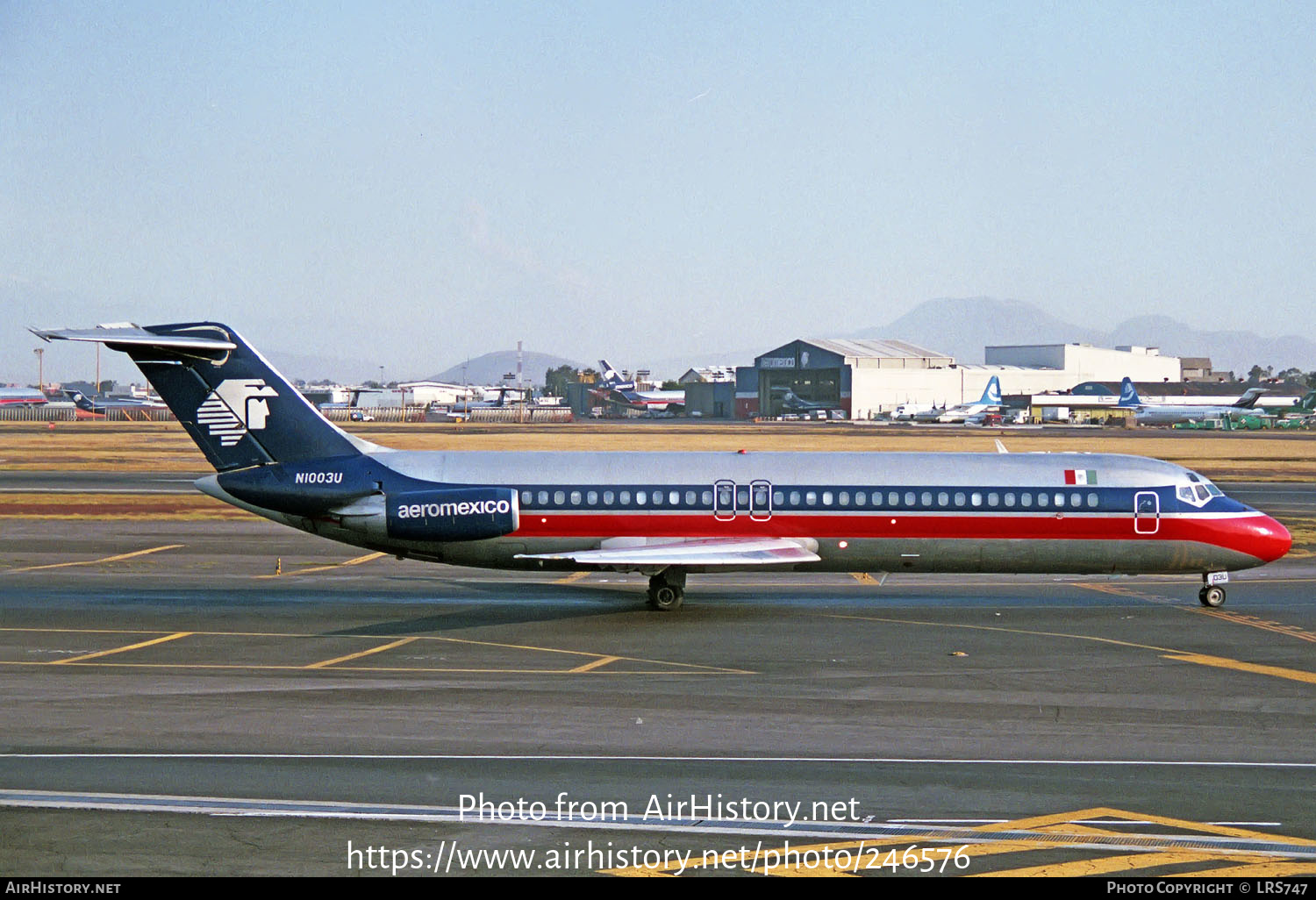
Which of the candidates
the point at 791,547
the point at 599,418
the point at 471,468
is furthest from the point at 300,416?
the point at 599,418

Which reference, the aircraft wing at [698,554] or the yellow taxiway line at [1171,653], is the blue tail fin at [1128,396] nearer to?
the yellow taxiway line at [1171,653]

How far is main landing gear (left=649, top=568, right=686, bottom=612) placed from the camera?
27.4m

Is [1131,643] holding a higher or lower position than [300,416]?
lower

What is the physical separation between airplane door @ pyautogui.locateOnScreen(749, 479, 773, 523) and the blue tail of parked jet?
28.7ft

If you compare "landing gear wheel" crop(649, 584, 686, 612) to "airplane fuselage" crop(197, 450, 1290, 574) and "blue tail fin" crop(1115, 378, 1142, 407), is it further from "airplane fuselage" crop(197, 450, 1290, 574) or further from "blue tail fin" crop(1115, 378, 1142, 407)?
"blue tail fin" crop(1115, 378, 1142, 407)

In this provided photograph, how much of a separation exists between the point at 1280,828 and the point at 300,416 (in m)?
A: 20.9


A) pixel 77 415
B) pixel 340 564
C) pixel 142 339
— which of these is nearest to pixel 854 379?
pixel 77 415

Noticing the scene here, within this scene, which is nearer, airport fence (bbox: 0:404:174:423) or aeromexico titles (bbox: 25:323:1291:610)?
aeromexico titles (bbox: 25:323:1291:610)

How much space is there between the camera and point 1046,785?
14352 mm

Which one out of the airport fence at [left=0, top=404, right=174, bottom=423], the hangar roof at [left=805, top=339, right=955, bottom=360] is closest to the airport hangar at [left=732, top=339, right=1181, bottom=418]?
the hangar roof at [left=805, top=339, right=955, bottom=360]

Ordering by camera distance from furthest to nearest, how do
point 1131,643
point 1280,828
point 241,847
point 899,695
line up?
1. point 1131,643
2. point 899,695
3. point 1280,828
4. point 241,847

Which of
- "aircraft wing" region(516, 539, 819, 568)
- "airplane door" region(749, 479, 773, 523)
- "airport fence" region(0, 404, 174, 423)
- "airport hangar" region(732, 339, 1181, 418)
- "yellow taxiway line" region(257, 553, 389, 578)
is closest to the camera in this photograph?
"aircraft wing" region(516, 539, 819, 568)
